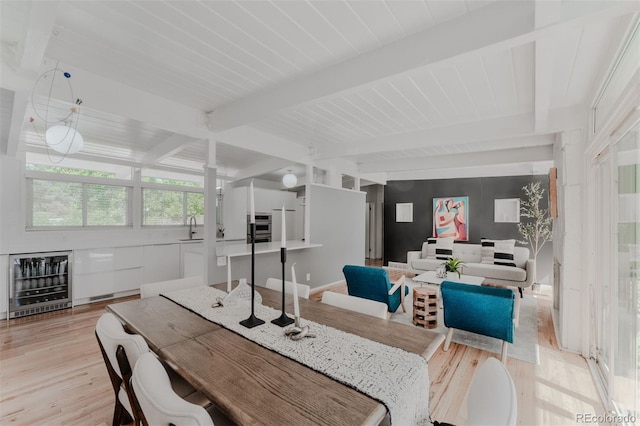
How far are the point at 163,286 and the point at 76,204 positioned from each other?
139 inches

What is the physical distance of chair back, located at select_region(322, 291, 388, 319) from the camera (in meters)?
1.81

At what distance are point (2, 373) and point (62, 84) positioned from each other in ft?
8.46

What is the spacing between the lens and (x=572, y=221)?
292 cm

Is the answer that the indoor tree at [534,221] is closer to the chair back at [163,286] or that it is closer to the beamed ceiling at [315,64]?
the beamed ceiling at [315,64]

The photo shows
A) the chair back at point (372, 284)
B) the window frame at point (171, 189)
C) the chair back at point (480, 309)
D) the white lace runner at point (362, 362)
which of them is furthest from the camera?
the window frame at point (171, 189)

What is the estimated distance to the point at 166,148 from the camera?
13.6 feet

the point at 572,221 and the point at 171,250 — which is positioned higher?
the point at 572,221

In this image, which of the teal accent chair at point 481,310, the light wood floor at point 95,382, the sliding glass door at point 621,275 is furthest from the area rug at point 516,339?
the sliding glass door at point 621,275

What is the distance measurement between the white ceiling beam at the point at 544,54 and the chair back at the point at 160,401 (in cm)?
209

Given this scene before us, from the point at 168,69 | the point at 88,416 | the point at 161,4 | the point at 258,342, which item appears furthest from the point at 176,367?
the point at 168,69

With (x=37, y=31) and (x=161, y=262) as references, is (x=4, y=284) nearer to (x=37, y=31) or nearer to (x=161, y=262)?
(x=161, y=262)

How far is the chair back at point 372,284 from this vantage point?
3412 millimetres

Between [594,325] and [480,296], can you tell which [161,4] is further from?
[594,325]

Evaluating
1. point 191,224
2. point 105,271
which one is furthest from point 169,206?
point 105,271
